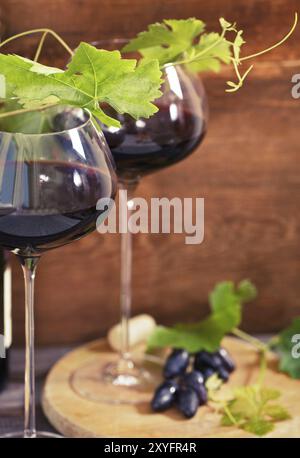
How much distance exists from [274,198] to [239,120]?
0.43 feet

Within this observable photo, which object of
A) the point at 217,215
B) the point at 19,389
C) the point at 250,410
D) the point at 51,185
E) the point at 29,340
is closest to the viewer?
the point at 51,185

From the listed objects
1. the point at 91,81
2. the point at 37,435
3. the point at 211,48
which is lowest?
the point at 37,435

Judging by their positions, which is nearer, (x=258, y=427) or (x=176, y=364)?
(x=258, y=427)

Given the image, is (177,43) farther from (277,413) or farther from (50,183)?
(277,413)

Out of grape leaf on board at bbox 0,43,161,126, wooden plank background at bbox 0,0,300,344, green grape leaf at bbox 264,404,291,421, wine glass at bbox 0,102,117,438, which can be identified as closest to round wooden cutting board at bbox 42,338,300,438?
green grape leaf at bbox 264,404,291,421

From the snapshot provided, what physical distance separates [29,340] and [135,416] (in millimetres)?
213

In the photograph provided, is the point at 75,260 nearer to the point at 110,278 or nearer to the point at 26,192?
the point at 110,278

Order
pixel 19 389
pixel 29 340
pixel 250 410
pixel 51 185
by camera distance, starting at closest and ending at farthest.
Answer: pixel 51 185
pixel 29 340
pixel 250 410
pixel 19 389

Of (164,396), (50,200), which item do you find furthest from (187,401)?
(50,200)

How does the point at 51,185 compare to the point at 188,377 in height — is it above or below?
above

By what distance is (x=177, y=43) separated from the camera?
124cm
